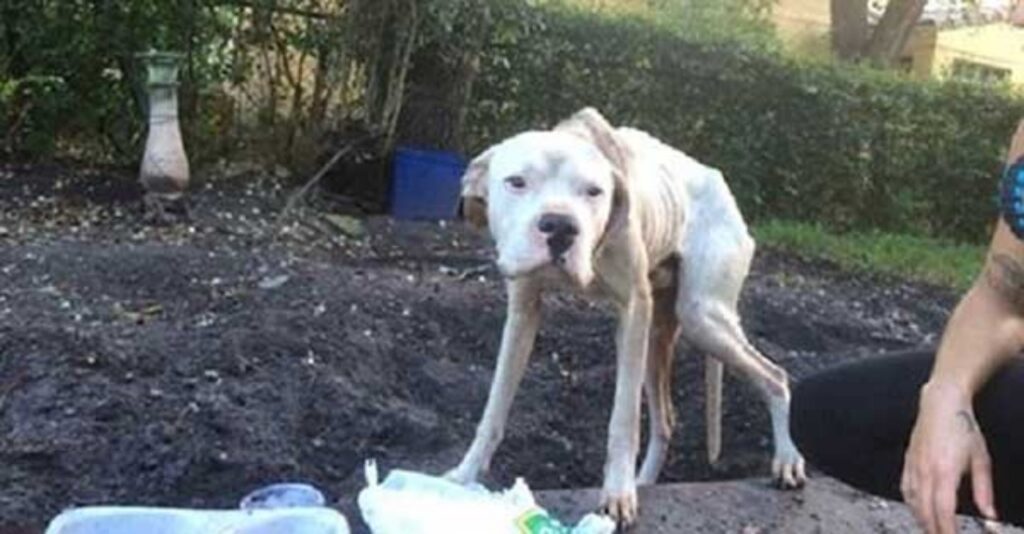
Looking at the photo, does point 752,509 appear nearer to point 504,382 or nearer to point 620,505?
point 620,505

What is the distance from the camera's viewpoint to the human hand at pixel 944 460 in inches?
56.8

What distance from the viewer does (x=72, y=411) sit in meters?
3.03

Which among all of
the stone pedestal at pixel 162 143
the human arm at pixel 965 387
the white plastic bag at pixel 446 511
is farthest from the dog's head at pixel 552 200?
the stone pedestal at pixel 162 143

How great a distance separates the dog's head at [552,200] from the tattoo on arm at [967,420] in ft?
2.85

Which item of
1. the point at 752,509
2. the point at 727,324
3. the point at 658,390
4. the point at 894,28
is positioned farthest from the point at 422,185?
the point at 894,28

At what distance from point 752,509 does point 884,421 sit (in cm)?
119

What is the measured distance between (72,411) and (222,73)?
341 cm

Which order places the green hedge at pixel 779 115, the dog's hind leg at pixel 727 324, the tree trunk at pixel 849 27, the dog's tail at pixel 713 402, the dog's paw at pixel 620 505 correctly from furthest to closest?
the tree trunk at pixel 849 27 < the green hedge at pixel 779 115 < the dog's tail at pixel 713 402 < the dog's hind leg at pixel 727 324 < the dog's paw at pixel 620 505

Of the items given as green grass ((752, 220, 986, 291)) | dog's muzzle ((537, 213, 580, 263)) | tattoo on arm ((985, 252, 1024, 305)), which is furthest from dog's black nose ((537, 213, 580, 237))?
green grass ((752, 220, 986, 291))

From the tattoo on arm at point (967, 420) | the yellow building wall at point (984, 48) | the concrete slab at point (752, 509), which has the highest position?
the tattoo on arm at point (967, 420)

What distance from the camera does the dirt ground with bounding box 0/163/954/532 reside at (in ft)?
9.52

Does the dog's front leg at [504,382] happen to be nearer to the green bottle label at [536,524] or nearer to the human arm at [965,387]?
the green bottle label at [536,524]

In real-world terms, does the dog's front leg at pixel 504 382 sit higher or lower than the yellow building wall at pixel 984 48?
higher

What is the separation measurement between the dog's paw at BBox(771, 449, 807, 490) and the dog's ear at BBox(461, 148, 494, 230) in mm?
952
